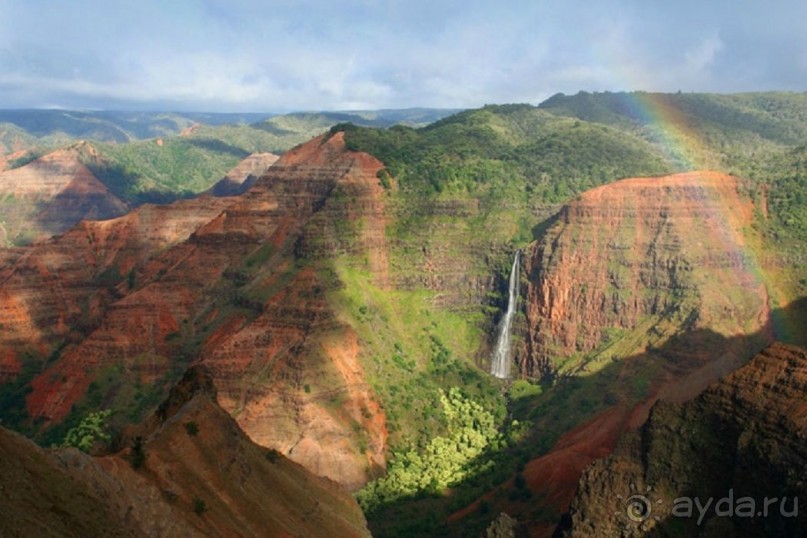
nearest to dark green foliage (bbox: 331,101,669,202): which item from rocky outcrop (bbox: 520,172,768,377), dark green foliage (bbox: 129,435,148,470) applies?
rocky outcrop (bbox: 520,172,768,377)

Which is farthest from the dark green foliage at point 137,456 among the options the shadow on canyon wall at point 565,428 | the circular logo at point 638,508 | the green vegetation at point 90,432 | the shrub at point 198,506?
the green vegetation at point 90,432

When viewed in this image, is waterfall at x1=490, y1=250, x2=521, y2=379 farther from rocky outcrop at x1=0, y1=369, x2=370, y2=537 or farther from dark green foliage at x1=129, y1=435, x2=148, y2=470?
dark green foliage at x1=129, y1=435, x2=148, y2=470

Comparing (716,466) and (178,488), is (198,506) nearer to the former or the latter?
(178,488)

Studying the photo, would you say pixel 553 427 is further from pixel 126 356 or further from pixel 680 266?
pixel 126 356

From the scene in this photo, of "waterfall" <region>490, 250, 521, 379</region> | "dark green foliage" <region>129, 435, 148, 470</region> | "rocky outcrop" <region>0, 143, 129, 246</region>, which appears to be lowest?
"rocky outcrop" <region>0, 143, 129, 246</region>

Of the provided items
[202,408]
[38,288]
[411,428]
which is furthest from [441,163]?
[202,408]
